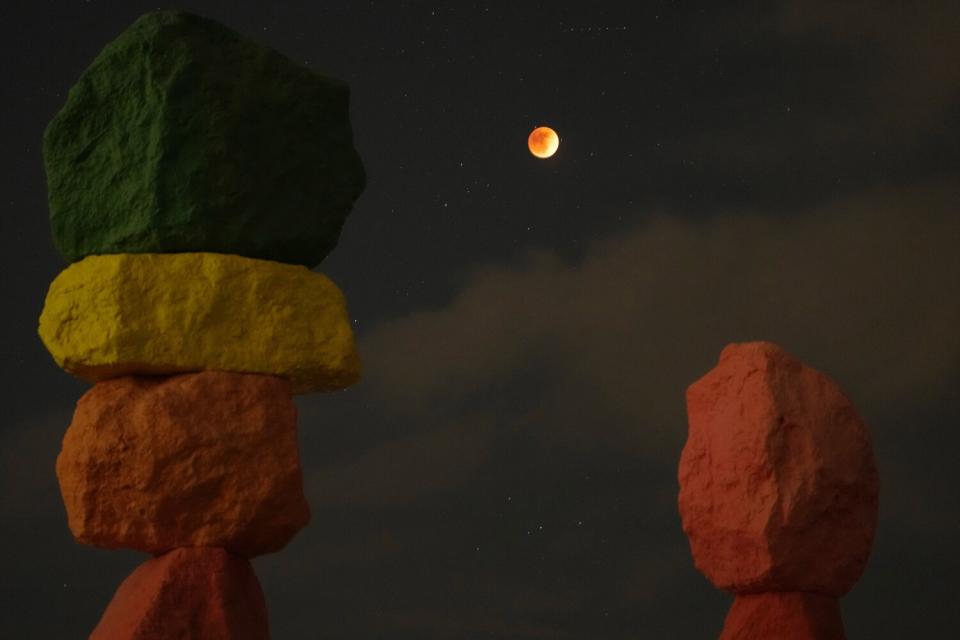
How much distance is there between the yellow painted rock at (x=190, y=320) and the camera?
→ 25.2 ft

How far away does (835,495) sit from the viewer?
9.24 meters

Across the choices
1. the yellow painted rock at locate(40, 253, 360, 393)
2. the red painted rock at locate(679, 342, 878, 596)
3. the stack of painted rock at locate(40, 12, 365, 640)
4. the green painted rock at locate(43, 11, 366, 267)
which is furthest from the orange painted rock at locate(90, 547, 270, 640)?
the red painted rock at locate(679, 342, 878, 596)

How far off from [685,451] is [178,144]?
13.7ft

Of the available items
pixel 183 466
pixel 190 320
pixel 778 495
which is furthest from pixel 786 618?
pixel 190 320

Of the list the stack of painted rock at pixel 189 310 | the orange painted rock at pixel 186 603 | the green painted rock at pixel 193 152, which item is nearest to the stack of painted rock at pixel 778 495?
the stack of painted rock at pixel 189 310

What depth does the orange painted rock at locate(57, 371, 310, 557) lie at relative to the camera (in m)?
7.56

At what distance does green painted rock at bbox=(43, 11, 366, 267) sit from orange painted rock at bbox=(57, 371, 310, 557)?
0.86m

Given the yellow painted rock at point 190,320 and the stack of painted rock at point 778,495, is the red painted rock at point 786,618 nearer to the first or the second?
the stack of painted rock at point 778,495

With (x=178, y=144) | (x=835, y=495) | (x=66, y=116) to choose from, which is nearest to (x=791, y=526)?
(x=835, y=495)

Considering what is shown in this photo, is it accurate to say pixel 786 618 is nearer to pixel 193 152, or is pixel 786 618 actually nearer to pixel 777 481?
pixel 777 481

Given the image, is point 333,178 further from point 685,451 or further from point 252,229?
point 685,451

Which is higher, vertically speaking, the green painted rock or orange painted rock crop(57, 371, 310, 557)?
the green painted rock

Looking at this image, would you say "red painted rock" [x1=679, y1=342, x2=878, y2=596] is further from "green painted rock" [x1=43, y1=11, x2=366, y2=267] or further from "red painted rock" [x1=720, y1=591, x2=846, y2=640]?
"green painted rock" [x1=43, y1=11, x2=366, y2=267]

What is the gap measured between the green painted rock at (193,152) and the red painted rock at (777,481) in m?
3.04
